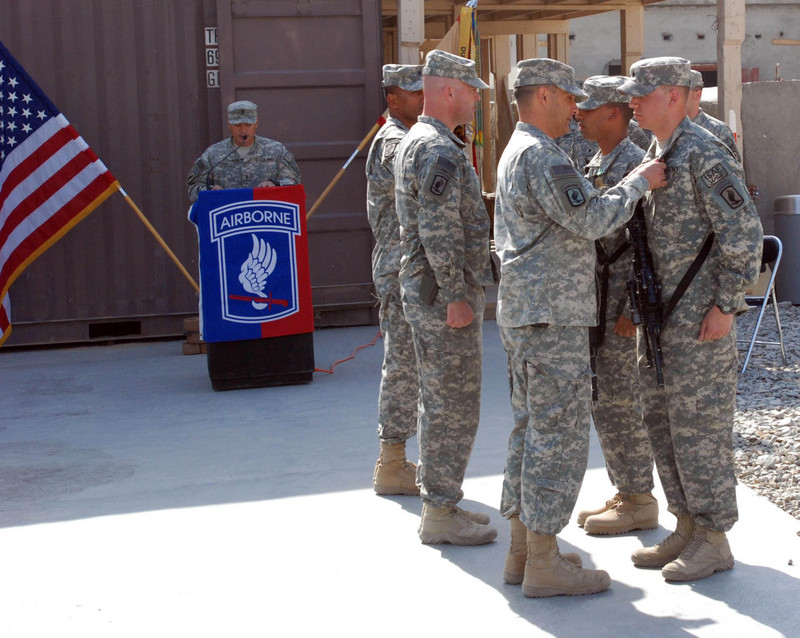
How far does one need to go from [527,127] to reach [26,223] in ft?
18.2

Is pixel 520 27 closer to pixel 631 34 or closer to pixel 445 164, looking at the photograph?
pixel 631 34

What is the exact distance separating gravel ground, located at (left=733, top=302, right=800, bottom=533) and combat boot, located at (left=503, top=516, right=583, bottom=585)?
3.97 ft

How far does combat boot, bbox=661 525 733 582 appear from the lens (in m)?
3.62

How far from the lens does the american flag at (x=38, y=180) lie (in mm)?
8055

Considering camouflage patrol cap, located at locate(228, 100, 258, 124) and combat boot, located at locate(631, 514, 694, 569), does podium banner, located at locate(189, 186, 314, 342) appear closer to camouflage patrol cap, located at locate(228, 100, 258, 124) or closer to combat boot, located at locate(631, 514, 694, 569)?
camouflage patrol cap, located at locate(228, 100, 258, 124)

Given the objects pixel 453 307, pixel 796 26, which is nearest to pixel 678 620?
pixel 453 307

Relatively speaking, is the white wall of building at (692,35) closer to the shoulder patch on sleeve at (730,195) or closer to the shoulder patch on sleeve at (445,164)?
the shoulder patch on sleeve at (445,164)

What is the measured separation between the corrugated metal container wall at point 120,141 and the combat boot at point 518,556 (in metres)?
5.89

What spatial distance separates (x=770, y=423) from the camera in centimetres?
582

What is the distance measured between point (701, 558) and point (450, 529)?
95 cm

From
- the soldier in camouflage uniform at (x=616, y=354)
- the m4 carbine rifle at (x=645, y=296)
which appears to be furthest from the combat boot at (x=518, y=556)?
the m4 carbine rifle at (x=645, y=296)

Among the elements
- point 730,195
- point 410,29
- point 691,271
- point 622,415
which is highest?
point 410,29

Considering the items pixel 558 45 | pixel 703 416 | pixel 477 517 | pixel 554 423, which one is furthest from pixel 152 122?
pixel 558 45

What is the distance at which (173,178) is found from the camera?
902cm
